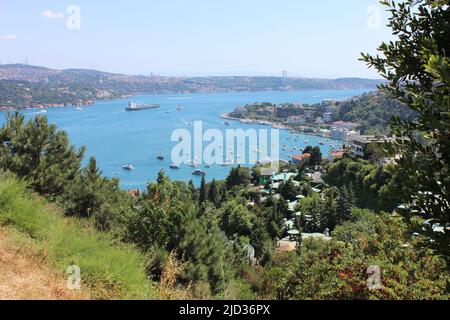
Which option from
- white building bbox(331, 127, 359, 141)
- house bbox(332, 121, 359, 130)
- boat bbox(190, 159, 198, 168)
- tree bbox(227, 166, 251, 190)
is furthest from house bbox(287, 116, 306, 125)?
tree bbox(227, 166, 251, 190)

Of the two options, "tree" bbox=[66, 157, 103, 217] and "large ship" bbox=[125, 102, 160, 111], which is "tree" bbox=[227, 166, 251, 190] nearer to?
"tree" bbox=[66, 157, 103, 217]

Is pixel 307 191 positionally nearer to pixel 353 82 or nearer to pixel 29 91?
pixel 29 91

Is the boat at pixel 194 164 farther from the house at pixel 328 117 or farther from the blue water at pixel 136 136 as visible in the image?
the house at pixel 328 117

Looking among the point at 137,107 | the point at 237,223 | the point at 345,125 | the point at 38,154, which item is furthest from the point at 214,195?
the point at 137,107

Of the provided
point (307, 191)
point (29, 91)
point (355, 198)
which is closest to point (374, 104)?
point (307, 191)

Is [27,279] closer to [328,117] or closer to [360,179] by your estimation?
[360,179]

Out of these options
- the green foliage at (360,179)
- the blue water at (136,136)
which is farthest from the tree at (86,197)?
the blue water at (136,136)
